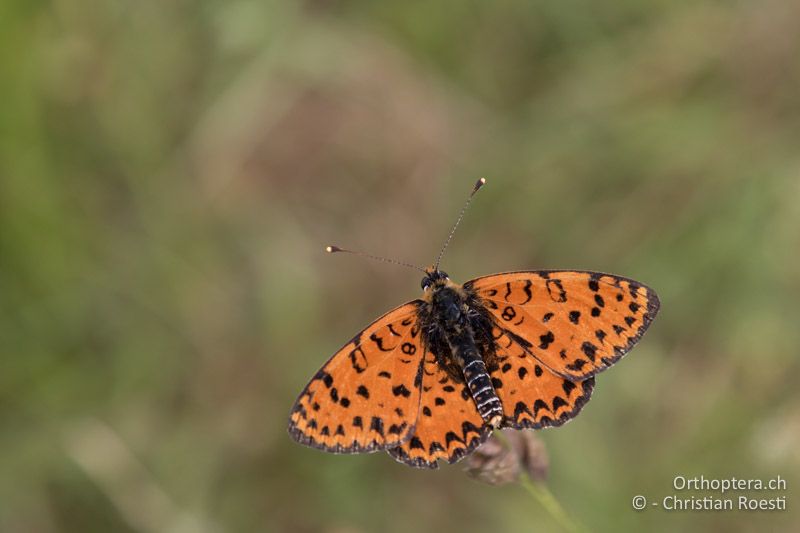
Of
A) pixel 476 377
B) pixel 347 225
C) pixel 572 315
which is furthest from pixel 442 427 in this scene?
pixel 347 225

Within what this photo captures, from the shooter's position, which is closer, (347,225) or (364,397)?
(364,397)

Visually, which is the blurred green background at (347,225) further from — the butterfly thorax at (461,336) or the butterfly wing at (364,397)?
the butterfly wing at (364,397)

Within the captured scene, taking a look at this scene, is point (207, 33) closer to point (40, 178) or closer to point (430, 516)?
point (40, 178)

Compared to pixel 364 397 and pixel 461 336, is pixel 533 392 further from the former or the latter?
pixel 364 397

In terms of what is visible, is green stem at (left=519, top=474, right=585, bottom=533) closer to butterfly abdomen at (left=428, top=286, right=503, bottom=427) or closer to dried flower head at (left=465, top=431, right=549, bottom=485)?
dried flower head at (left=465, top=431, right=549, bottom=485)

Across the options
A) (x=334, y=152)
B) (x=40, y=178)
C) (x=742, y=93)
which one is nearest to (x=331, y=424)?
(x=40, y=178)

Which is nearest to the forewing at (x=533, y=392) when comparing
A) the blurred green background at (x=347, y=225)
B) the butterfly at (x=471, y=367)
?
the butterfly at (x=471, y=367)

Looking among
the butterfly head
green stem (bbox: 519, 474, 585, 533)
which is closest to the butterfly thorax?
the butterfly head
